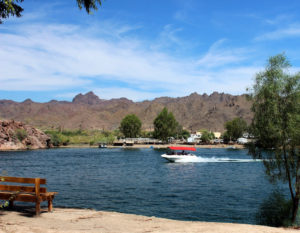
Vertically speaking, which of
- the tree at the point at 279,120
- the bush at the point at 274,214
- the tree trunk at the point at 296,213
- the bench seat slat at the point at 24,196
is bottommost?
the bush at the point at 274,214

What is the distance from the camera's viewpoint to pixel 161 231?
569 inches

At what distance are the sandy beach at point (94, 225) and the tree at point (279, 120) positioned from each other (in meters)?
5.83

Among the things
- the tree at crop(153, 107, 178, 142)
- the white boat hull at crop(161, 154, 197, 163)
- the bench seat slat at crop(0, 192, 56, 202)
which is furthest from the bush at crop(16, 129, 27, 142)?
the bench seat slat at crop(0, 192, 56, 202)

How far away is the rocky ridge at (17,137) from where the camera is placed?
466 feet

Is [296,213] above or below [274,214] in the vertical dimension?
above

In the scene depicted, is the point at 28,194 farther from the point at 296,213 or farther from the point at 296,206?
the point at 296,213

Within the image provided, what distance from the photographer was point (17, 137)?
5787 inches

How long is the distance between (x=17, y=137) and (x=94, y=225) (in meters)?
145

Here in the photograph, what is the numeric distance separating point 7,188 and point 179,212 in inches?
538

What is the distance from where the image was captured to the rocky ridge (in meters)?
142

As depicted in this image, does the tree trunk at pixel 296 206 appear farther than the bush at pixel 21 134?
No

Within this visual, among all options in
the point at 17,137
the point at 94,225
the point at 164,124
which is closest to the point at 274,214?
the point at 94,225

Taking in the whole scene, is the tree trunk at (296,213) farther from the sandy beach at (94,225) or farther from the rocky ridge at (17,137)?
the rocky ridge at (17,137)

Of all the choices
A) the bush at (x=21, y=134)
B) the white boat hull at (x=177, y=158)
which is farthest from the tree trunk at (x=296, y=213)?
the bush at (x=21, y=134)
